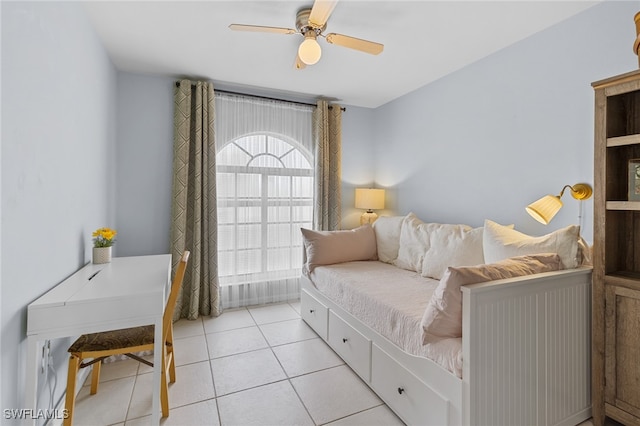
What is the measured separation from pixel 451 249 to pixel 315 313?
137cm

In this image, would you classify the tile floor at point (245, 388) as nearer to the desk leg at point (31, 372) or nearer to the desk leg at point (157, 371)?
the desk leg at point (157, 371)

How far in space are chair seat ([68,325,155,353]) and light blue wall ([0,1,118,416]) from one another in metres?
0.25

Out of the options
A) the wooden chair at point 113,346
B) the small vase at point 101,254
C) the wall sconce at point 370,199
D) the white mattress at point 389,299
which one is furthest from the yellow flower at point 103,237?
the wall sconce at point 370,199

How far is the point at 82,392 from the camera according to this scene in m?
1.99

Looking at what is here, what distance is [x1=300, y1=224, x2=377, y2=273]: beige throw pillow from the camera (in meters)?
2.98

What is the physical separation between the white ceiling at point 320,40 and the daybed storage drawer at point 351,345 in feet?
7.51

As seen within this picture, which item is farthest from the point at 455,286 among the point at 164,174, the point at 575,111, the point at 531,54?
the point at 164,174

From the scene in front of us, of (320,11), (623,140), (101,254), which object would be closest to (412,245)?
(623,140)

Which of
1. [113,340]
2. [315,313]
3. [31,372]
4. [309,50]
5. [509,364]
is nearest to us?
[31,372]

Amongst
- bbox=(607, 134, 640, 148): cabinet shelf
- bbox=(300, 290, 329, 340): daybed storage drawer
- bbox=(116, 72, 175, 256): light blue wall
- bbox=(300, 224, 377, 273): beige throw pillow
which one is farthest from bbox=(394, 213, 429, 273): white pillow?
bbox=(116, 72, 175, 256): light blue wall

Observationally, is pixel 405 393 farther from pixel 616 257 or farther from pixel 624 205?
pixel 624 205

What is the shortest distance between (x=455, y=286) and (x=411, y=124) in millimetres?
2679

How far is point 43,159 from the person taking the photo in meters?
1.50

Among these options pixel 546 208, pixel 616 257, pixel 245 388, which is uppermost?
pixel 546 208
